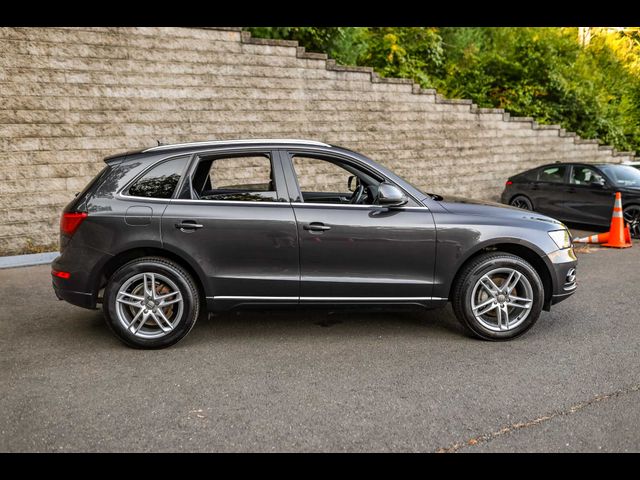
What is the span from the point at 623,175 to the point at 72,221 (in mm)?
9986

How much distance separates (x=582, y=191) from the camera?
461 inches

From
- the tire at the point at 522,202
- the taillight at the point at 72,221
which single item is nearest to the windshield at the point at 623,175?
the tire at the point at 522,202

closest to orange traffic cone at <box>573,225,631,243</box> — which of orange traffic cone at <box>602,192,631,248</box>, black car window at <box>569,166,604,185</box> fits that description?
orange traffic cone at <box>602,192,631,248</box>

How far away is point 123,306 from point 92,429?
1.50 meters

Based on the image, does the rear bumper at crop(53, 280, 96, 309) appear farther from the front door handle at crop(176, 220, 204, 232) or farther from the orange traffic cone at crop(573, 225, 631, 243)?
the orange traffic cone at crop(573, 225, 631, 243)

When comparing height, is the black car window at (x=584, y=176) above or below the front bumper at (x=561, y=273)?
above

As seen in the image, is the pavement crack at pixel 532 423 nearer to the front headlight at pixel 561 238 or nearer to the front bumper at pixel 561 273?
the front bumper at pixel 561 273

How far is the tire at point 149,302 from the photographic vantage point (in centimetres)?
496

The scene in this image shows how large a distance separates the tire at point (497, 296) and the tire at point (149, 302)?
221 centimetres

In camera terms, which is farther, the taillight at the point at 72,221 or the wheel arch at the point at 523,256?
the wheel arch at the point at 523,256

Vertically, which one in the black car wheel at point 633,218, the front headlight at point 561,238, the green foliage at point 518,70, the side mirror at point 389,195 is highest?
the green foliage at point 518,70

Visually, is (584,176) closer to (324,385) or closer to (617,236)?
(617,236)
